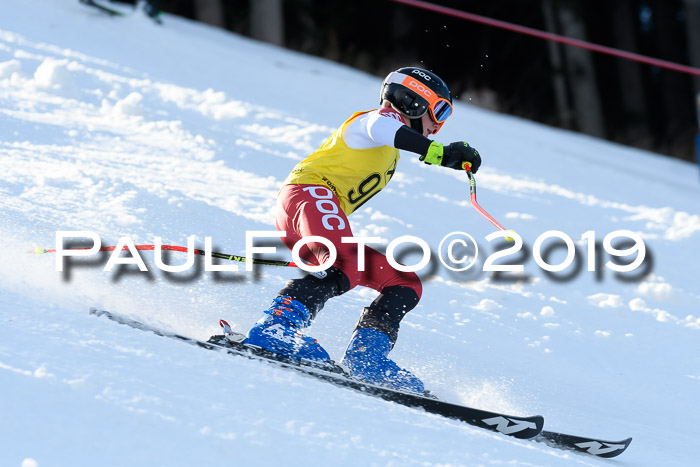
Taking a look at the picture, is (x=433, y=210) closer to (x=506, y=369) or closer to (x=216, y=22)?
(x=506, y=369)

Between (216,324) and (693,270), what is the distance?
3.34 metres

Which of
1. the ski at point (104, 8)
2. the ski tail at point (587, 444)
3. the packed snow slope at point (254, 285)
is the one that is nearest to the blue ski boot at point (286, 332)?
the packed snow slope at point (254, 285)

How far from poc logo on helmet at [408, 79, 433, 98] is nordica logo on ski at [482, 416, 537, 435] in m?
1.24

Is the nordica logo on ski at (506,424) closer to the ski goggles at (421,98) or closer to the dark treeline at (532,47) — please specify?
the ski goggles at (421,98)

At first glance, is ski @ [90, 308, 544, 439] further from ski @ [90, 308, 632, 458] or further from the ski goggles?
the ski goggles

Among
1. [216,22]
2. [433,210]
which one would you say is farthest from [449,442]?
[216,22]

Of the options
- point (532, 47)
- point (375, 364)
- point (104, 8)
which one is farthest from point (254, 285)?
point (532, 47)

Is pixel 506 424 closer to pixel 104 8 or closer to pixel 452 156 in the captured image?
pixel 452 156

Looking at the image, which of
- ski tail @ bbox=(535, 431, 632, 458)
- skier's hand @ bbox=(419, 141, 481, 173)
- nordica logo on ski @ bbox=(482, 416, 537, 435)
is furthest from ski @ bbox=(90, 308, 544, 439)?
skier's hand @ bbox=(419, 141, 481, 173)

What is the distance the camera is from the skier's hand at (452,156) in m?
2.93

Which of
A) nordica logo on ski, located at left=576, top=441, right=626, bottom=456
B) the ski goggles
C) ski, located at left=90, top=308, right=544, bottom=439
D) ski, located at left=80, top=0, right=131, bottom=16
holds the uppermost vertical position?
ski, located at left=80, top=0, right=131, bottom=16

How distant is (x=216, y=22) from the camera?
1348 centimetres

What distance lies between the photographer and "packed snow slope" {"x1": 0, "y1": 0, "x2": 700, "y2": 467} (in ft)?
6.95

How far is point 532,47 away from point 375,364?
16440 mm
